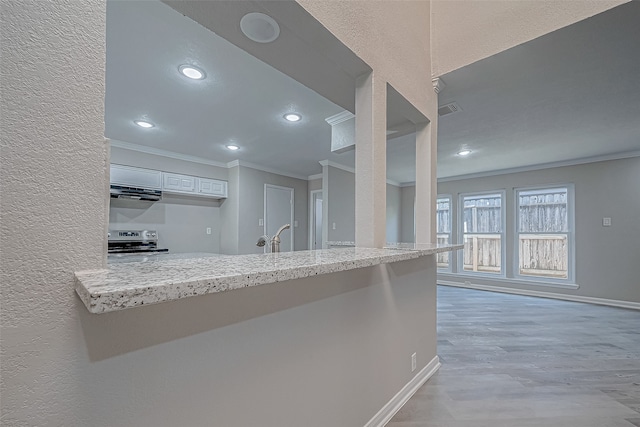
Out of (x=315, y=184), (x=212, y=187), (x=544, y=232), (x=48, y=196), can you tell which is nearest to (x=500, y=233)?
(x=544, y=232)

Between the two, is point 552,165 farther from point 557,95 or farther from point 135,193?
point 135,193

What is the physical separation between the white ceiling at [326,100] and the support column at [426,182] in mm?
458

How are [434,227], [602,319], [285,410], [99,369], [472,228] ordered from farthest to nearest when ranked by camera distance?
[472,228] < [602,319] < [434,227] < [285,410] < [99,369]

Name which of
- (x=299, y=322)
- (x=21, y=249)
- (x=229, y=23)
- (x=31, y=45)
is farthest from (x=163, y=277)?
(x=229, y=23)

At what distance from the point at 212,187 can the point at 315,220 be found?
7.79 ft

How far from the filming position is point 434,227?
2.52 metres

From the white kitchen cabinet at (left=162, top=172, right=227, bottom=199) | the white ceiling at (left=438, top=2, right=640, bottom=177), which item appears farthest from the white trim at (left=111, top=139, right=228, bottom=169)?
the white ceiling at (left=438, top=2, right=640, bottom=177)

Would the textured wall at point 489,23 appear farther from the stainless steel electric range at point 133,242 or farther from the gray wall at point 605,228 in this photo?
the stainless steel electric range at point 133,242

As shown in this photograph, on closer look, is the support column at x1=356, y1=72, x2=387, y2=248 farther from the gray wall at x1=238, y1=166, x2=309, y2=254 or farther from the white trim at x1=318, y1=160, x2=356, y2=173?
the gray wall at x1=238, y1=166, x2=309, y2=254

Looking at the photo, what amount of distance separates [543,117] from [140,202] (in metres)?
5.48

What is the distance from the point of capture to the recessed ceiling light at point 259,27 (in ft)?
4.13

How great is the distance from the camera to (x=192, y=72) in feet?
7.68

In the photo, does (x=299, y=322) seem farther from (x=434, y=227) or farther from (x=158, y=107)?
(x=158, y=107)

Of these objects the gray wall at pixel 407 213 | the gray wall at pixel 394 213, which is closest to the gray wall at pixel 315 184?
the gray wall at pixel 394 213
